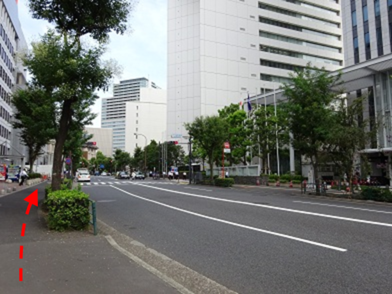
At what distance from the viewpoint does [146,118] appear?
440ft

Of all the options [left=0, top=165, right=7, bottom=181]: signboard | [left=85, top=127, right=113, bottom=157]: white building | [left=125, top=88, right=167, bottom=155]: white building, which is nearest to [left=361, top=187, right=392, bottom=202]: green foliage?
[left=0, top=165, right=7, bottom=181]: signboard

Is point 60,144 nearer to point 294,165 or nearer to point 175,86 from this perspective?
point 294,165

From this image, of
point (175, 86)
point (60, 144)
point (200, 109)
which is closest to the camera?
point (60, 144)

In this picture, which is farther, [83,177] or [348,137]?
[83,177]

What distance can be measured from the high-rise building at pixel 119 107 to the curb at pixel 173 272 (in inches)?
6294

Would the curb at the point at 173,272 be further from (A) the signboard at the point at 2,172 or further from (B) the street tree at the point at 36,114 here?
(A) the signboard at the point at 2,172

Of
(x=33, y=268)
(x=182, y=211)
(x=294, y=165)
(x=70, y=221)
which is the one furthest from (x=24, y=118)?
(x=294, y=165)

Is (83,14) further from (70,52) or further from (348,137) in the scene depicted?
(348,137)

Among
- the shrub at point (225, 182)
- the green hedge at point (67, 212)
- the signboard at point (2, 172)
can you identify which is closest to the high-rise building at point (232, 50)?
the shrub at point (225, 182)

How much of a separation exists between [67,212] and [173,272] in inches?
152

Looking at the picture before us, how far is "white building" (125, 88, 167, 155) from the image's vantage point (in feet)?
435

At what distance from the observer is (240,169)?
3888 cm

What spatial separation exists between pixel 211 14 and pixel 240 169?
38.9 metres

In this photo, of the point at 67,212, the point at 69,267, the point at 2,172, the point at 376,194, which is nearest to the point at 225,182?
the point at 376,194
